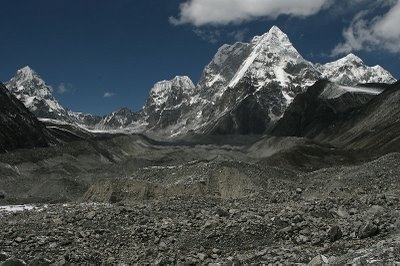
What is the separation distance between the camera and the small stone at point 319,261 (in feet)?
61.2

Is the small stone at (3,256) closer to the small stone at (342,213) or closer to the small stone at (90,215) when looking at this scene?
the small stone at (90,215)

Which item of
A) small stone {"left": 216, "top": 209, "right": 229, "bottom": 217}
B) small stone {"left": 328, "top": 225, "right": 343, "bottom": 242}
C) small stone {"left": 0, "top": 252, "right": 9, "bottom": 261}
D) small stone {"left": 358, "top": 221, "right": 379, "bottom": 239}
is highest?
small stone {"left": 216, "top": 209, "right": 229, "bottom": 217}

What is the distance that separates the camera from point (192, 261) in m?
22.1

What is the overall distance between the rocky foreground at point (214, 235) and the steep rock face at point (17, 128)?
12064cm

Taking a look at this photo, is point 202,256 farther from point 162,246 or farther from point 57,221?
point 57,221

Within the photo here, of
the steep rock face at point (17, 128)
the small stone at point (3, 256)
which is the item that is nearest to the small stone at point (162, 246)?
the small stone at point (3, 256)

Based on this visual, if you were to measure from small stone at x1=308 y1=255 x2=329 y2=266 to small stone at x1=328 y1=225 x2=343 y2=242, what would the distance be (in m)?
3.13

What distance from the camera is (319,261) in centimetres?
1880

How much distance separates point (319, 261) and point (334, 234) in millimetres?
3834

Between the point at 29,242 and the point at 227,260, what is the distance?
29.4 ft

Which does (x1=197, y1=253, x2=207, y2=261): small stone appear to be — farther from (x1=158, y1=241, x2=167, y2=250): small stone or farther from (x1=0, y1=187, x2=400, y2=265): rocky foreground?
(x1=158, y1=241, x2=167, y2=250): small stone

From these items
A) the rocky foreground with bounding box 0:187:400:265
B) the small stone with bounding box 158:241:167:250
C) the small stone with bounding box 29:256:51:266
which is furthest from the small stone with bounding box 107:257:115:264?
the small stone with bounding box 29:256:51:266

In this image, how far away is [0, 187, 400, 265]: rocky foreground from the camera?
21.3m

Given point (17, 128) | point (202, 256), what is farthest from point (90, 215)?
point (17, 128)
